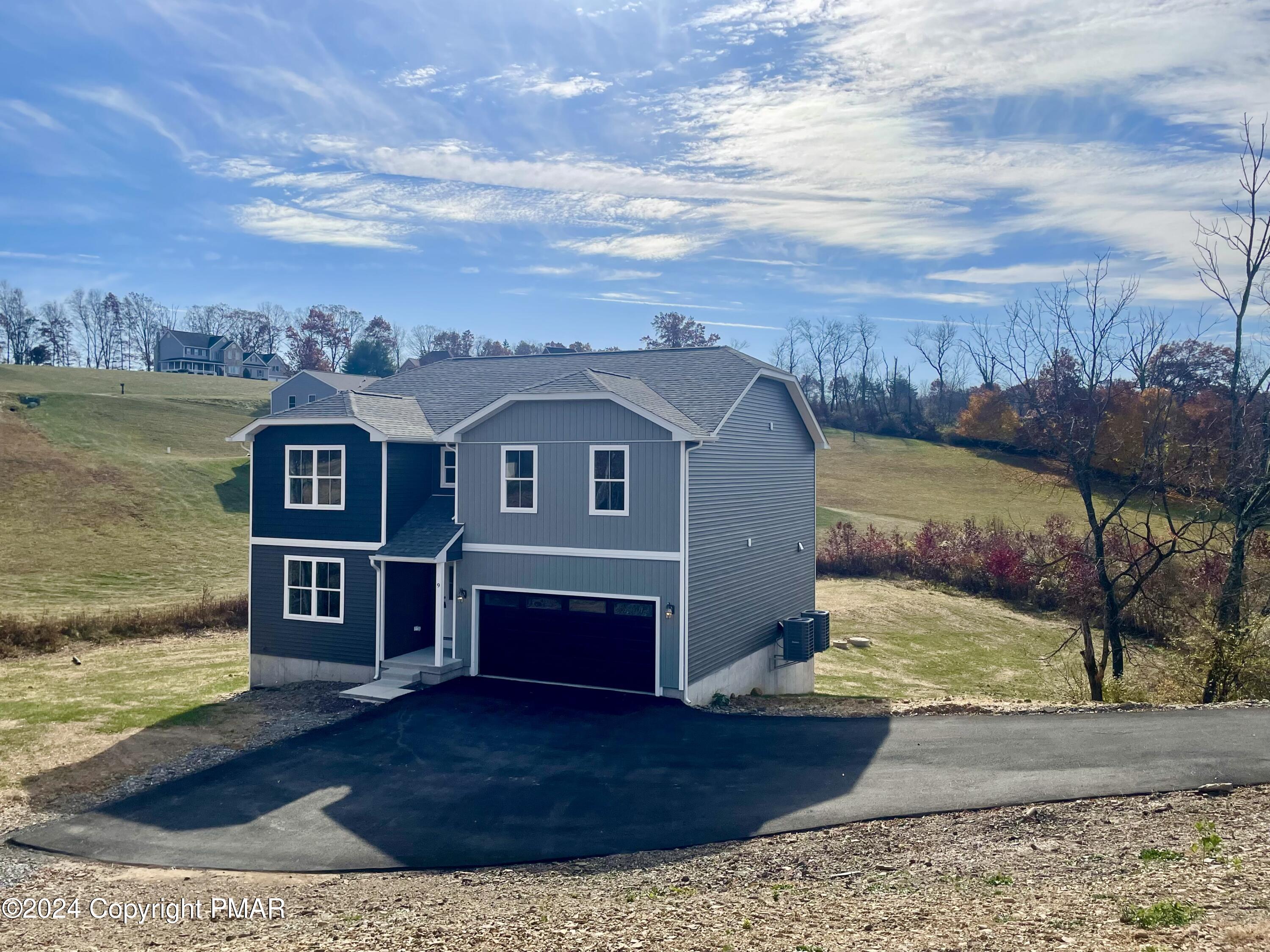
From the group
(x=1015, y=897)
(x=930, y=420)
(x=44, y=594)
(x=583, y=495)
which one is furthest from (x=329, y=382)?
(x=1015, y=897)

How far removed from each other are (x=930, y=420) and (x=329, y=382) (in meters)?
53.0

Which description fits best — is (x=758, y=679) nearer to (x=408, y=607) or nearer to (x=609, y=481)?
(x=609, y=481)

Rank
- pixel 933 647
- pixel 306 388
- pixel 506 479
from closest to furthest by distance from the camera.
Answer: pixel 506 479 → pixel 933 647 → pixel 306 388

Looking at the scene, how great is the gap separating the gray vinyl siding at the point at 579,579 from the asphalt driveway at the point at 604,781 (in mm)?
1674

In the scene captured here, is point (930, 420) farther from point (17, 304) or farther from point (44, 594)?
point (17, 304)

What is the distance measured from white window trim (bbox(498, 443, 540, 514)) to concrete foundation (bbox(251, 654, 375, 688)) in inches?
179

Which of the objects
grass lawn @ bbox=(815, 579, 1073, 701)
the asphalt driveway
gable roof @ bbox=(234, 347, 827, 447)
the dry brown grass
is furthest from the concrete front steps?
the dry brown grass

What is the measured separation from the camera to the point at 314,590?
18.6 metres

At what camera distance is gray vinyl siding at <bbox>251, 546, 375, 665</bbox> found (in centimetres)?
1808

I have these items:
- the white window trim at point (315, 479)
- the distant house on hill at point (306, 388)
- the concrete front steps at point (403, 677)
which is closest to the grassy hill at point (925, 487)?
the concrete front steps at point (403, 677)

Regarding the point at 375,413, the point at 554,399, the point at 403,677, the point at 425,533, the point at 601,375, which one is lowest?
the point at 403,677

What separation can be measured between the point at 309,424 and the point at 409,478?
8.02 ft

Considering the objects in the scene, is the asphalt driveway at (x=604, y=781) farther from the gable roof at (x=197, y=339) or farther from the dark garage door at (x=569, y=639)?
the gable roof at (x=197, y=339)

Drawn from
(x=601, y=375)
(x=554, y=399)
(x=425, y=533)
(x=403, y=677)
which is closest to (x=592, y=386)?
(x=554, y=399)
